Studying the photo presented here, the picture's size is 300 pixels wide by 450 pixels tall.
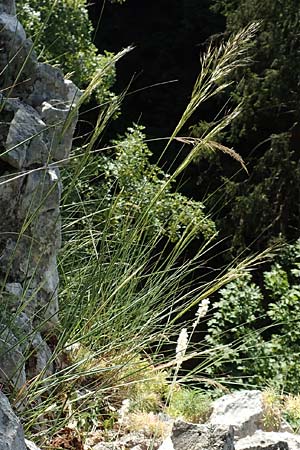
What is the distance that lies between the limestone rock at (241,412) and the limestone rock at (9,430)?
6.97ft

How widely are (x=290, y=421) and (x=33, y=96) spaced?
217cm

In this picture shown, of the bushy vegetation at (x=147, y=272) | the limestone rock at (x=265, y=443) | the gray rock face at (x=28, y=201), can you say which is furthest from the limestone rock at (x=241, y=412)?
the gray rock face at (x=28, y=201)

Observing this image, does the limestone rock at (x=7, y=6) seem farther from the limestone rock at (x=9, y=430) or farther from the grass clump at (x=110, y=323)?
the limestone rock at (x=9, y=430)

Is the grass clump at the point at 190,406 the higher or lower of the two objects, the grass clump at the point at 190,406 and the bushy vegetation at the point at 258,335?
the higher

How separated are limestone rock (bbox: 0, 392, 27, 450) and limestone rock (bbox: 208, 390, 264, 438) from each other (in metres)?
2.13

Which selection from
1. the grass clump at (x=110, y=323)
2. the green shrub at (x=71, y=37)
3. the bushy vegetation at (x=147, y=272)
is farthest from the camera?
the green shrub at (x=71, y=37)

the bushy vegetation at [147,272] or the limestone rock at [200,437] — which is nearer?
the limestone rock at [200,437]

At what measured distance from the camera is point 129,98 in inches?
572

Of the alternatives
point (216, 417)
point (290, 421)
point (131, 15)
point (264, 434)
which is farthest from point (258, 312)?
point (131, 15)

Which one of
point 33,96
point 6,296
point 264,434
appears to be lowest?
point 264,434

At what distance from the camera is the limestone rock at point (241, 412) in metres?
4.06

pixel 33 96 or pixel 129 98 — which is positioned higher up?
pixel 33 96

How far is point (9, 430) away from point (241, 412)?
7.56ft

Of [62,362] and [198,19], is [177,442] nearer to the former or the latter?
[62,362]
